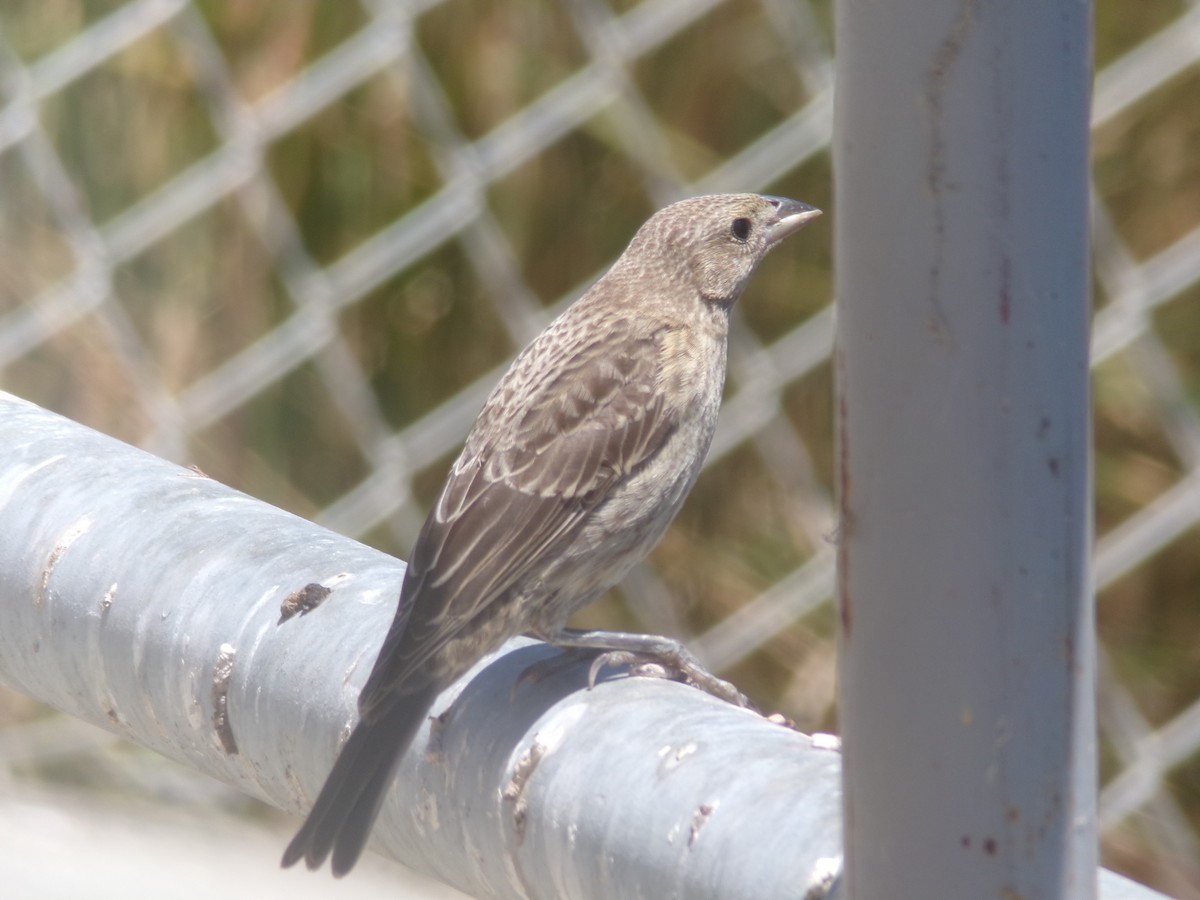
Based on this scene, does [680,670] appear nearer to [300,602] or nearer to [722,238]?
[300,602]

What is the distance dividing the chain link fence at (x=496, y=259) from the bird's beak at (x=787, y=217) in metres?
0.77

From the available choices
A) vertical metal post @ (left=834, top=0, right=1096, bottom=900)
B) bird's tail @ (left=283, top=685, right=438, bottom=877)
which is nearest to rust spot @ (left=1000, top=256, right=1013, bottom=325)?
vertical metal post @ (left=834, top=0, right=1096, bottom=900)

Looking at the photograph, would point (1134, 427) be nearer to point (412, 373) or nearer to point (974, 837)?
point (412, 373)

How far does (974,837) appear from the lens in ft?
3.44

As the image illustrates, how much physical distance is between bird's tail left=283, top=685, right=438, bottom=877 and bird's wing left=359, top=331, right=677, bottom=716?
1.72 ft

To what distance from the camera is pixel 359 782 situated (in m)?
1.62

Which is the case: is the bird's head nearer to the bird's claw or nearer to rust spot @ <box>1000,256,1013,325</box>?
the bird's claw

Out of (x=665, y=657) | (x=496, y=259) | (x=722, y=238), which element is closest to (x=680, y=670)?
(x=665, y=657)

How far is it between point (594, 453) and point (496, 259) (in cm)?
129

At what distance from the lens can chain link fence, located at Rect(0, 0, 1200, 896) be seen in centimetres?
394

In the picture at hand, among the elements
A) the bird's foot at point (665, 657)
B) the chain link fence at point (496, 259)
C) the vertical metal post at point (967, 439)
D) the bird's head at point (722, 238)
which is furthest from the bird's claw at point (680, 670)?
the chain link fence at point (496, 259)

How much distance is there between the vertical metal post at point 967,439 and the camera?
1.00 m

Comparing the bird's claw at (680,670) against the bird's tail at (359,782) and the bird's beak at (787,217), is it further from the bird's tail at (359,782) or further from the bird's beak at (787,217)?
the bird's beak at (787,217)

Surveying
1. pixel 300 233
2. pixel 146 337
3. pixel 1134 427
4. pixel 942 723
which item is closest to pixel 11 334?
pixel 146 337
